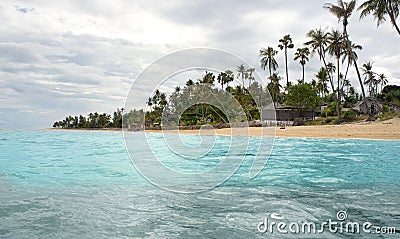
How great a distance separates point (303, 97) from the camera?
145 ft

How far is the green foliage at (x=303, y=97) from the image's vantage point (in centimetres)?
4431

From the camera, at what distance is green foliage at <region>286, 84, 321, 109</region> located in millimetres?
44312

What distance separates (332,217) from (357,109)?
48771 mm

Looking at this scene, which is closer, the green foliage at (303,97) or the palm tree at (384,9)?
the palm tree at (384,9)

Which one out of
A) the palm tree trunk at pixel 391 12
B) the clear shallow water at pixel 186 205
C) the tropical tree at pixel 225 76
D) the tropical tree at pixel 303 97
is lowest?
the clear shallow water at pixel 186 205

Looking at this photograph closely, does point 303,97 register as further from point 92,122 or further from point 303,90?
point 92,122

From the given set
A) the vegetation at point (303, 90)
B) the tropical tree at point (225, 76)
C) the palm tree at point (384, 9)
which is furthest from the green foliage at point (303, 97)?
the tropical tree at point (225, 76)

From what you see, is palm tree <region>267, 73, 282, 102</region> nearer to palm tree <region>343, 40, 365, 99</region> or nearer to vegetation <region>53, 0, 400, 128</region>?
vegetation <region>53, 0, 400, 128</region>

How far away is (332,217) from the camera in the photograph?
3996mm

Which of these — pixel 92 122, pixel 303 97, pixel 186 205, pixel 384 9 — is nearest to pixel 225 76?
pixel 186 205

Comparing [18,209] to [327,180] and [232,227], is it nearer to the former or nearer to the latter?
[232,227]

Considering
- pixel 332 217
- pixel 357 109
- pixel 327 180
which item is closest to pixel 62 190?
pixel 332 217

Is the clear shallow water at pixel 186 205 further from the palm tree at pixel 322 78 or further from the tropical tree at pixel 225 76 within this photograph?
the palm tree at pixel 322 78

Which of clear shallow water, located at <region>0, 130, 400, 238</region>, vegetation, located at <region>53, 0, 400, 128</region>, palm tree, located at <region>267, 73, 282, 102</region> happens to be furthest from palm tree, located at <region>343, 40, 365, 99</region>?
clear shallow water, located at <region>0, 130, 400, 238</region>
